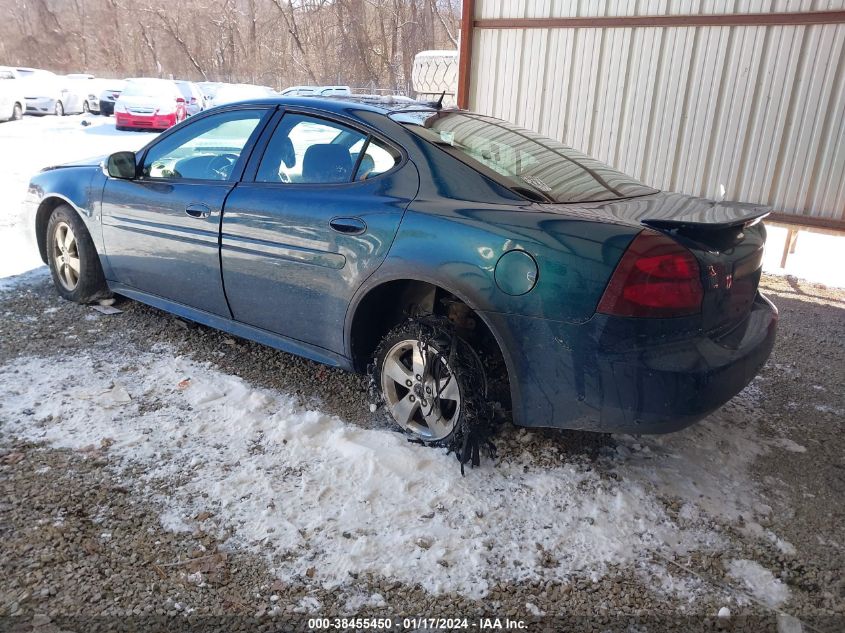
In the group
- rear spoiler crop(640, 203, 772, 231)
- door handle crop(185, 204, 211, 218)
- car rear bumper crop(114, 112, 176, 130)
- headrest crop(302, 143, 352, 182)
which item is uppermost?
headrest crop(302, 143, 352, 182)

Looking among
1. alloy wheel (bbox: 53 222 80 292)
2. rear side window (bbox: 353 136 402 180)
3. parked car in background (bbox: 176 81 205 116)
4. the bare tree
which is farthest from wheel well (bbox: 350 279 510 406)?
the bare tree

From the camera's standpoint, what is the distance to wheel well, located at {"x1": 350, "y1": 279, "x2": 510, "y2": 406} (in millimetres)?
3006

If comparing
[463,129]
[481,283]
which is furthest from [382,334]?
[463,129]

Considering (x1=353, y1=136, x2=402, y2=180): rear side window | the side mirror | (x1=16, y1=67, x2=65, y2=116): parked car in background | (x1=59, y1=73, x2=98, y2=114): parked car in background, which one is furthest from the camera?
(x1=59, y1=73, x2=98, y2=114): parked car in background

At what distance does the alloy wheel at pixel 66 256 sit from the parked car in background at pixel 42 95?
1988 centimetres

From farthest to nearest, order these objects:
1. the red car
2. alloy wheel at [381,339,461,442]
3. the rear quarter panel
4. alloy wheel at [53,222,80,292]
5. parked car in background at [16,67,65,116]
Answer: parked car in background at [16,67,65,116], the red car, alloy wheel at [53,222,80,292], the rear quarter panel, alloy wheel at [381,339,461,442]

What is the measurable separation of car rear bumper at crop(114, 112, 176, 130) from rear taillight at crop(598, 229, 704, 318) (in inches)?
744

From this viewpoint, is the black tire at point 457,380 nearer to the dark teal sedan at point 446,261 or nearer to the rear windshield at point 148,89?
the dark teal sedan at point 446,261

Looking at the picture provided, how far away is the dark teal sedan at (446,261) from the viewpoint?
2.48 m

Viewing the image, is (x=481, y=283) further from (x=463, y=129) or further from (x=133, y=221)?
(x=133, y=221)

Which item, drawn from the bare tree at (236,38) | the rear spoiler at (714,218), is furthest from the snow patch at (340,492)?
the bare tree at (236,38)

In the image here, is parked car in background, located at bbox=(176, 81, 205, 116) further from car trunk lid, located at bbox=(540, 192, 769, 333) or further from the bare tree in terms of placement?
car trunk lid, located at bbox=(540, 192, 769, 333)

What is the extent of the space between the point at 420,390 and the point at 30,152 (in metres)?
13.3

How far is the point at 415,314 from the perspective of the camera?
127 inches
